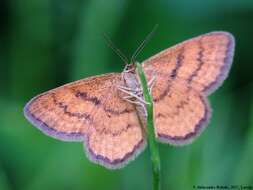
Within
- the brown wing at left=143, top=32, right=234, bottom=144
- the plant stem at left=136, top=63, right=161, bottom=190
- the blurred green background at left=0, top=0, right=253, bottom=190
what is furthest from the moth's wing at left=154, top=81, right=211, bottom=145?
the plant stem at left=136, top=63, right=161, bottom=190

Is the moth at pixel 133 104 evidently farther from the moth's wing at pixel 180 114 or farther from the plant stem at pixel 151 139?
the plant stem at pixel 151 139

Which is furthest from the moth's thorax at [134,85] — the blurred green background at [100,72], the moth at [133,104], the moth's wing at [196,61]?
the blurred green background at [100,72]

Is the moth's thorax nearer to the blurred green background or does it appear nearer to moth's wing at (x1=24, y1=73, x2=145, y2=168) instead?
moth's wing at (x1=24, y1=73, x2=145, y2=168)

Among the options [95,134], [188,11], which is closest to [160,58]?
[95,134]

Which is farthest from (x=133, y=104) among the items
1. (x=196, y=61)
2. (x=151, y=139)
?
(x=151, y=139)

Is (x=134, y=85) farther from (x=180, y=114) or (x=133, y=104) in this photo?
(x=180, y=114)

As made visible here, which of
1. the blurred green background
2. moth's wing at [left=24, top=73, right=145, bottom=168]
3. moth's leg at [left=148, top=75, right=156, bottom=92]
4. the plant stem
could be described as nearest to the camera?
the plant stem

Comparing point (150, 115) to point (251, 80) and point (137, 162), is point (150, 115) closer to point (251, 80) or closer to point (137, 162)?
point (137, 162)

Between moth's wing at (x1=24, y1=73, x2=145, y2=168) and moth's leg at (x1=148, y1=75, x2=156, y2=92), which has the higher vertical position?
moth's leg at (x1=148, y1=75, x2=156, y2=92)

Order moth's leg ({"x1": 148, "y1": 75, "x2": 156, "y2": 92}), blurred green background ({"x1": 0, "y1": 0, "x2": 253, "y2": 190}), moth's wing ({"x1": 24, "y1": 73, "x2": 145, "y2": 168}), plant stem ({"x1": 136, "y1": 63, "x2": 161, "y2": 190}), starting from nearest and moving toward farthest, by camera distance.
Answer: plant stem ({"x1": 136, "y1": 63, "x2": 161, "y2": 190}) < moth's wing ({"x1": 24, "y1": 73, "x2": 145, "y2": 168}) < moth's leg ({"x1": 148, "y1": 75, "x2": 156, "y2": 92}) < blurred green background ({"x1": 0, "y1": 0, "x2": 253, "y2": 190})
